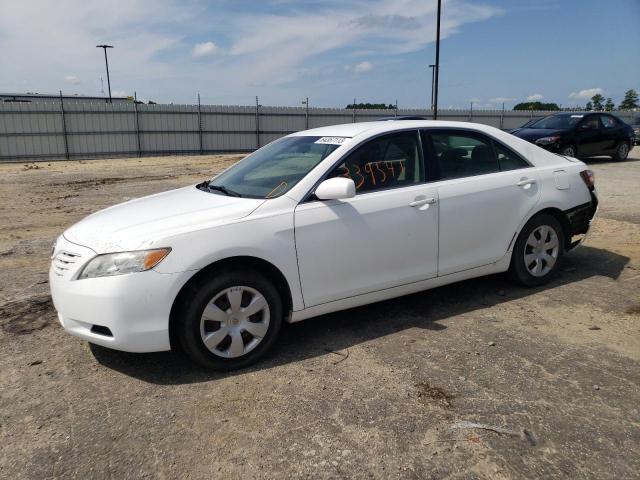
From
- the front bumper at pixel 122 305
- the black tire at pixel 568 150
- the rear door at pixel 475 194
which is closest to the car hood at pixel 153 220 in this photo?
the front bumper at pixel 122 305

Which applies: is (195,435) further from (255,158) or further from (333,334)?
(255,158)

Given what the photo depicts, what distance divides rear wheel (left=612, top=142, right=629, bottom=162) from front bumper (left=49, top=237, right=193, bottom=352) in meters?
17.2

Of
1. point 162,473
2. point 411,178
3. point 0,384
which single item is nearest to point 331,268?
point 411,178

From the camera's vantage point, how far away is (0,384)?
3.34m

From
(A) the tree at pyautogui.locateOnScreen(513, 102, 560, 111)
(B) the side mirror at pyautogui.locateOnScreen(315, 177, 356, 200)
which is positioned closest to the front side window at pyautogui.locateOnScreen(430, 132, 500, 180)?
(B) the side mirror at pyautogui.locateOnScreen(315, 177, 356, 200)

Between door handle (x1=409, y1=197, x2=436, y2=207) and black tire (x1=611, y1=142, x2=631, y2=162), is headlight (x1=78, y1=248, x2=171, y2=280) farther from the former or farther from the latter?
black tire (x1=611, y1=142, x2=631, y2=162)

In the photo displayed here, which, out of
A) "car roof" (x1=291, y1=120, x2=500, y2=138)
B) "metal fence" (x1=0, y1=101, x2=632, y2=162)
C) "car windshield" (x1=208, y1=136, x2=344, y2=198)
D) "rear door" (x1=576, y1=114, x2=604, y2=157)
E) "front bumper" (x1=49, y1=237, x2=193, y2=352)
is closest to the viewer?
"front bumper" (x1=49, y1=237, x2=193, y2=352)

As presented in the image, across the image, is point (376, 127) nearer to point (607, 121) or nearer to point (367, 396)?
point (367, 396)

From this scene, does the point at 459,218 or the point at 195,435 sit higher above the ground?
the point at 459,218

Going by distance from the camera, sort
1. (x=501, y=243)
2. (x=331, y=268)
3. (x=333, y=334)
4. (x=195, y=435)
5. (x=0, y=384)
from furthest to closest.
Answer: (x=501, y=243) < (x=333, y=334) < (x=331, y=268) < (x=0, y=384) < (x=195, y=435)

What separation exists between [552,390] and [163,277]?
Result: 2.41 meters

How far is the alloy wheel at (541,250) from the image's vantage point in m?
4.77

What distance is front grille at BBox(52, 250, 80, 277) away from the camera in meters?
3.35

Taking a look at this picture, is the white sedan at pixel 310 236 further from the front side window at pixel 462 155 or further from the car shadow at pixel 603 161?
the car shadow at pixel 603 161
